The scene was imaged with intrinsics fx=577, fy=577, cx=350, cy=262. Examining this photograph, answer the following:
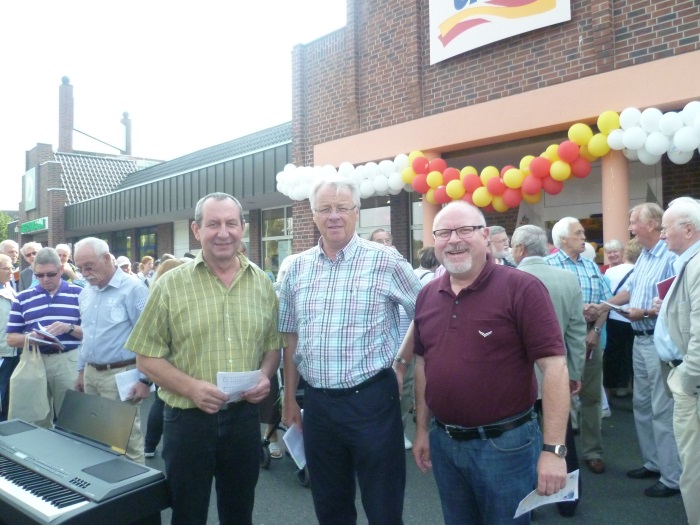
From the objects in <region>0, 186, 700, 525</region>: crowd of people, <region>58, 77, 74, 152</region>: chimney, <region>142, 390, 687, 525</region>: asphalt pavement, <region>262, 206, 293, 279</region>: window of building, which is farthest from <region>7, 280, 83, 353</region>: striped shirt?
<region>58, 77, 74, 152</region>: chimney

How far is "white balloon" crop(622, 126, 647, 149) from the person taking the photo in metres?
6.64

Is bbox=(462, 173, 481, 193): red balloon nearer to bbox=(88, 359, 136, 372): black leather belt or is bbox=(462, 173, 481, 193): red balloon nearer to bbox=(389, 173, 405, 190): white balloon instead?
bbox=(389, 173, 405, 190): white balloon

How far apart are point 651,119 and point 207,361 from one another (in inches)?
236

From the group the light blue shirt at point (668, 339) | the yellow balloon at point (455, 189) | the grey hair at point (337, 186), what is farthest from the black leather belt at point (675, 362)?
the yellow balloon at point (455, 189)

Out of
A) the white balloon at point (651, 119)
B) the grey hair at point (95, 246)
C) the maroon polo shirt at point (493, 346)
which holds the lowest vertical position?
the maroon polo shirt at point (493, 346)

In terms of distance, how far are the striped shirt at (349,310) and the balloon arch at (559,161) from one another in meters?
3.57

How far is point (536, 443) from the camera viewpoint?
239 cm

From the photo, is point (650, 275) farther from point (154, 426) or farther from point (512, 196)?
point (154, 426)

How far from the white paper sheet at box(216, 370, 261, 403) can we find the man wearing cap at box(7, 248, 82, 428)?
2.39 meters

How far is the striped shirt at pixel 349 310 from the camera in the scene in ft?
8.79

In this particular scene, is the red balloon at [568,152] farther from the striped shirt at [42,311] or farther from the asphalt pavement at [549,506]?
the striped shirt at [42,311]

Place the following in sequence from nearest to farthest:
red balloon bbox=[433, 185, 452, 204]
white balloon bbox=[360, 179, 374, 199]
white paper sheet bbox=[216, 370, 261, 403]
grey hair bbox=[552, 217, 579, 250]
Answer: white paper sheet bbox=[216, 370, 261, 403]
grey hair bbox=[552, 217, 579, 250]
red balloon bbox=[433, 185, 452, 204]
white balloon bbox=[360, 179, 374, 199]

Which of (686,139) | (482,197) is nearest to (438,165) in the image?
(482,197)

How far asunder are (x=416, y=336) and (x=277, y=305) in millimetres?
763
